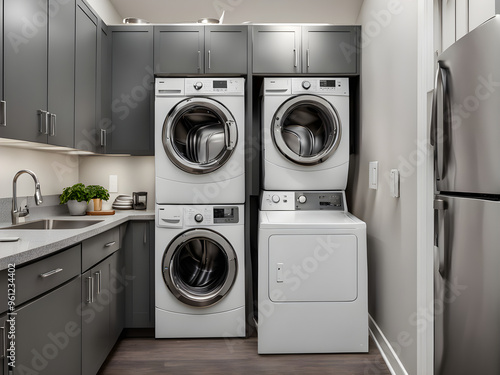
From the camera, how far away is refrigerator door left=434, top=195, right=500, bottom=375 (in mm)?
1298

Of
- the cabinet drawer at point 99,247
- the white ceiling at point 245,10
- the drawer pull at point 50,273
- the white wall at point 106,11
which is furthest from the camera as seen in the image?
the white ceiling at point 245,10

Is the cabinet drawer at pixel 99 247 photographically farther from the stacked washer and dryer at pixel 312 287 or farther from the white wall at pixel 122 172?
the stacked washer and dryer at pixel 312 287

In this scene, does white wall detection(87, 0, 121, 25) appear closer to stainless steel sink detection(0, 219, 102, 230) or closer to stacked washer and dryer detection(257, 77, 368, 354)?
stainless steel sink detection(0, 219, 102, 230)

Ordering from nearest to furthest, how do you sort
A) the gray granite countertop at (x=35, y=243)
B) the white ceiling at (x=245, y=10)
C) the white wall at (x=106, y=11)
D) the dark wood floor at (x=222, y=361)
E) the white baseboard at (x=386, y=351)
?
the gray granite countertop at (x=35, y=243) → the white baseboard at (x=386, y=351) → the dark wood floor at (x=222, y=361) → the white wall at (x=106, y=11) → the white ceiling at (x=245, y=10)

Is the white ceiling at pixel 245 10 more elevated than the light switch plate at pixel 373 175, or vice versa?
the white ceiling at pixel 245 10

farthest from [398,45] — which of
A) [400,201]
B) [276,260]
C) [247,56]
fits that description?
[276,260]

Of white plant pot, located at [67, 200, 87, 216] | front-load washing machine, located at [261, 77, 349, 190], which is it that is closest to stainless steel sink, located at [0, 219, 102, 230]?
white plant pot, located at [67, 200, 87, 216]

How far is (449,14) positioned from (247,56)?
4.81 feet

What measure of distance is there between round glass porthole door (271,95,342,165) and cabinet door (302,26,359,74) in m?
0.27

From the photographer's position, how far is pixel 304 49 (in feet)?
9.53

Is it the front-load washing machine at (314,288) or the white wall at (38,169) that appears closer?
the white wall at (38,169)

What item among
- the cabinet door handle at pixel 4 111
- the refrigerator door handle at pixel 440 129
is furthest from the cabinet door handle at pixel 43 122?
the refrigerator door handle at pixel 440 129

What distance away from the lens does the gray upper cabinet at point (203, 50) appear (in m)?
2.88

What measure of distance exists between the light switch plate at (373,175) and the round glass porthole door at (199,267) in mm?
1088
